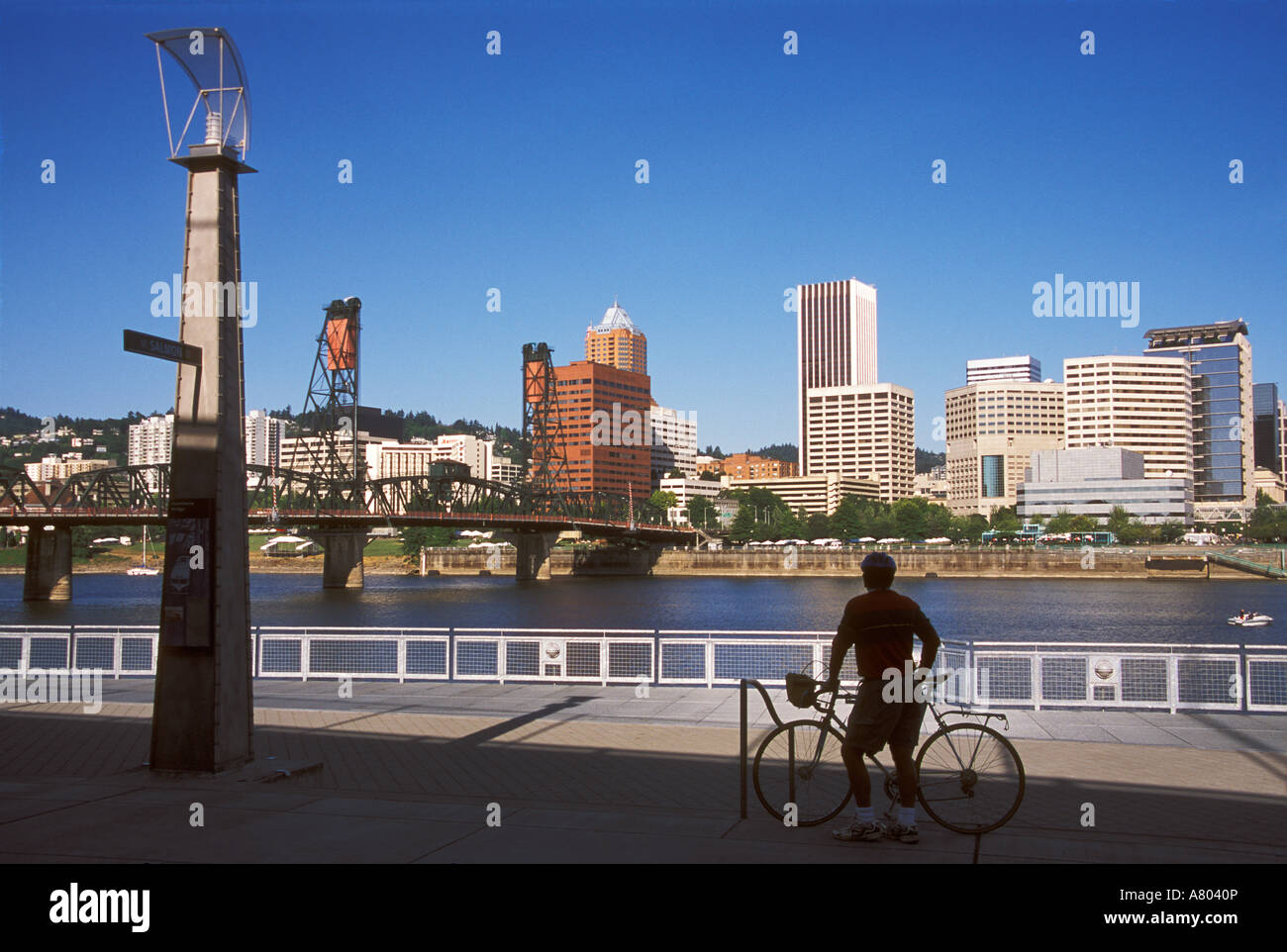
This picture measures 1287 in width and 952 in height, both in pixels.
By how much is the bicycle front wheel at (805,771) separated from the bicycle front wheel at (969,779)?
62cm

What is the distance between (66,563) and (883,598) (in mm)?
101593

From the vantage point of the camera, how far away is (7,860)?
7164mm

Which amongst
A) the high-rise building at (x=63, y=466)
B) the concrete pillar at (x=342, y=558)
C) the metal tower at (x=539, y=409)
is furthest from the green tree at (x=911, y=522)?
the high-rise building at (x=63, y=466)

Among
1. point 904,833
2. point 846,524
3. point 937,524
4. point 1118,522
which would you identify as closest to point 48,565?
point 904,833

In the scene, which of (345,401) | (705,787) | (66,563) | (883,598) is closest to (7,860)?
(705,787)

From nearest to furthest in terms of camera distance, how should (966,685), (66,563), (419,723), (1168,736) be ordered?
(1168,736), (419,723), (966,685), (66,563)

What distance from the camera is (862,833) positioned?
7.55 m

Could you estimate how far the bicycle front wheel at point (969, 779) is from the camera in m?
7.79

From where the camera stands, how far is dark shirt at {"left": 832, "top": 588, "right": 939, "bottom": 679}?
740 centimetres

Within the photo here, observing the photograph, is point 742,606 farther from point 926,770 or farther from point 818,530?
point 818,530

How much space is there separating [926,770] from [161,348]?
24.7ft

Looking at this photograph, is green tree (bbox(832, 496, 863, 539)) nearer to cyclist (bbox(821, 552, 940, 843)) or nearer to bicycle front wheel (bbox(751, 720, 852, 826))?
bicycle front wheel (bbox(751, 720, 852, 826))

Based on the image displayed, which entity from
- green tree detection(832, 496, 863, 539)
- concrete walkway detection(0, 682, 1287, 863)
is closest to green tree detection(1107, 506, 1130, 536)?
green tree detection(832, 496, 863, 539)
